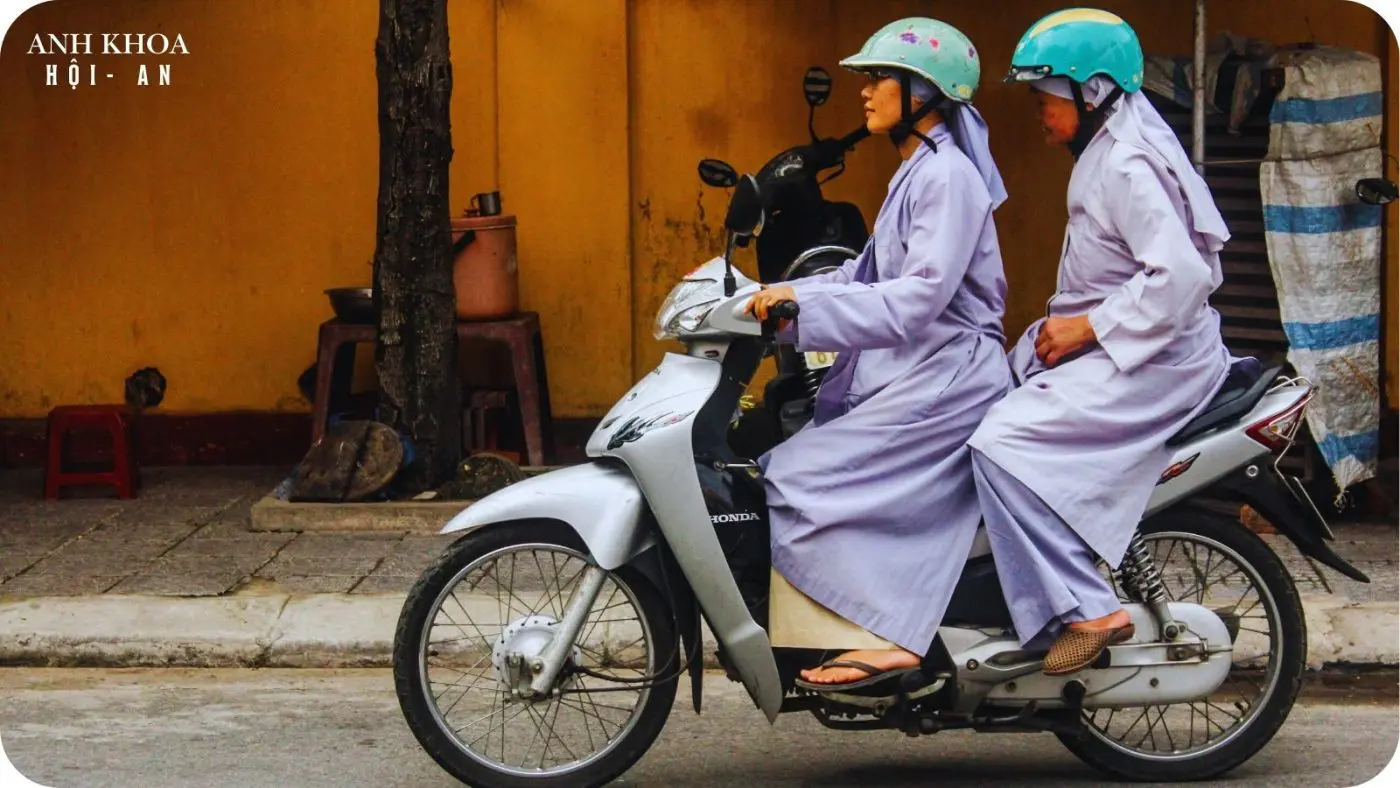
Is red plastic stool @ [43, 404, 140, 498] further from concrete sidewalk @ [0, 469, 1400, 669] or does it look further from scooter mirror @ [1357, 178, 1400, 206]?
scooter mirror @ [1357, 178, 1400, 206]

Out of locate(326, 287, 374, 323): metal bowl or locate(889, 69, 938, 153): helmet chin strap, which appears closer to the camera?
locate(889, 69, 938, 153): helmet chin strap

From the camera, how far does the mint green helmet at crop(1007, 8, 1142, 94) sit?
178 inches

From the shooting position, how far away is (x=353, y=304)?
8312mm

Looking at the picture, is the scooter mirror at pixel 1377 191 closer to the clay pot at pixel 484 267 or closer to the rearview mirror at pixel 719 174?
the rearview mirror at pixel 719 174

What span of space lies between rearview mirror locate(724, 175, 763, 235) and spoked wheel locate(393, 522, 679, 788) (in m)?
0.82

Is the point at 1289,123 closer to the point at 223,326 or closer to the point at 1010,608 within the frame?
the point at 1010,608

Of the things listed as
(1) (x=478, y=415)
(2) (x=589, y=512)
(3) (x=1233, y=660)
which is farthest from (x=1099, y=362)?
(1) (x=478, y=415)

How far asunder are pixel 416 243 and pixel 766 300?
3.74 m

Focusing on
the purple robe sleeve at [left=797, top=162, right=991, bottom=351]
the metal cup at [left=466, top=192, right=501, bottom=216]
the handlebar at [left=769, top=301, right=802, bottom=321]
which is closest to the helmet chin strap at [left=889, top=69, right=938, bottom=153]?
the purple robe sleeve at [left=797, top=162, right=991, bottom=351]

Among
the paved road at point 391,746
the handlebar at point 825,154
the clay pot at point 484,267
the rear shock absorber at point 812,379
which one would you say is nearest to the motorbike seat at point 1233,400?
the paved road at point 391,746

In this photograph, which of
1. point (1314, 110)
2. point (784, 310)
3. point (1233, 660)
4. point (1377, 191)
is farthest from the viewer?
point (1314, 110)

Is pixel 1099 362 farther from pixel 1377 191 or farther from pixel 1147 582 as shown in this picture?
pixel 1377 191

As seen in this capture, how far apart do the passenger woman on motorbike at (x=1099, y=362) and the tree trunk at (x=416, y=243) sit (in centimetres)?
369

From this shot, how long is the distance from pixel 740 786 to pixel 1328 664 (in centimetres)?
221
